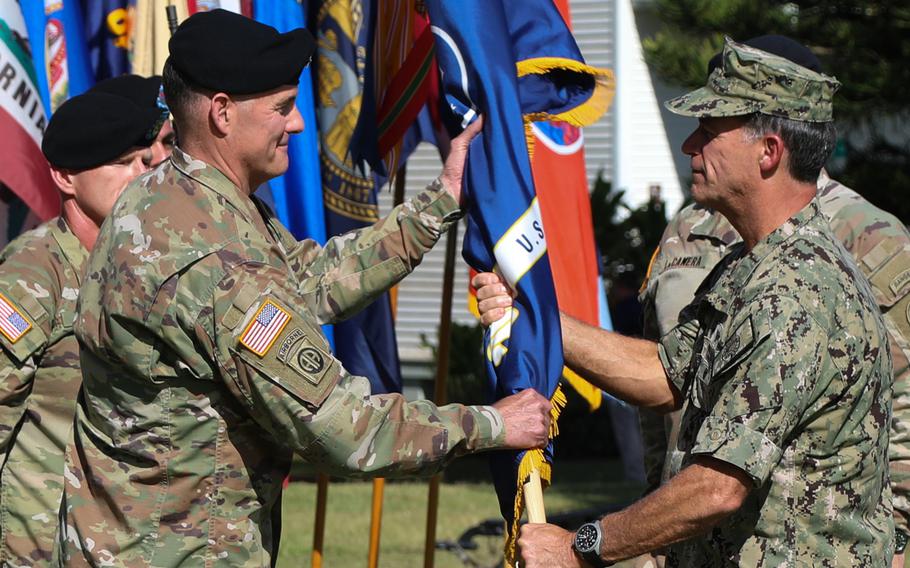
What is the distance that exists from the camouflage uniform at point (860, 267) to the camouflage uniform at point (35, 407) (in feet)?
6.20

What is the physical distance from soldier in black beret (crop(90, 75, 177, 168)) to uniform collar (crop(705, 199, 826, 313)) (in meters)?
1.99

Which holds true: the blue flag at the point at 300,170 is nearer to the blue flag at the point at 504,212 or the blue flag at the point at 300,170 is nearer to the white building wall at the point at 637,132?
the blue flag at the point at 504,212

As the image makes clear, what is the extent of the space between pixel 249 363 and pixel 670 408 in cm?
156

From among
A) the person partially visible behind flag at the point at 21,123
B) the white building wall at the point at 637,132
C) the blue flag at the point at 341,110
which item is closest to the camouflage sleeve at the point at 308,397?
the blue flag at the point at 341,110

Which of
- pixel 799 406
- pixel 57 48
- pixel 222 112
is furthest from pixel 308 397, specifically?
pixel 57 48

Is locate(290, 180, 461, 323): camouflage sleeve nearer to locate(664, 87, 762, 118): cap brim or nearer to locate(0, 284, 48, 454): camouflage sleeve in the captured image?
locate(664, 87, 762, 118): cap brim

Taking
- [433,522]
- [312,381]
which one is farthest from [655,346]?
[433,522]

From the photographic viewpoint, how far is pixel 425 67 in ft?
16.1

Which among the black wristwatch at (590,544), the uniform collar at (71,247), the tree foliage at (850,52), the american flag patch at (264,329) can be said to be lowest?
the tree foliage at (850,52)

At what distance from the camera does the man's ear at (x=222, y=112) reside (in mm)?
3145

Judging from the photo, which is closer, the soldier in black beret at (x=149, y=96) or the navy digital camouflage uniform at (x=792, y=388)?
the navy digital camouflage uniform at (x=792, y=388)

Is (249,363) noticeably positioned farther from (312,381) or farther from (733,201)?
(733,201)

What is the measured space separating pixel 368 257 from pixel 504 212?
41 centimetres

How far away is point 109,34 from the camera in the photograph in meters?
6.45
